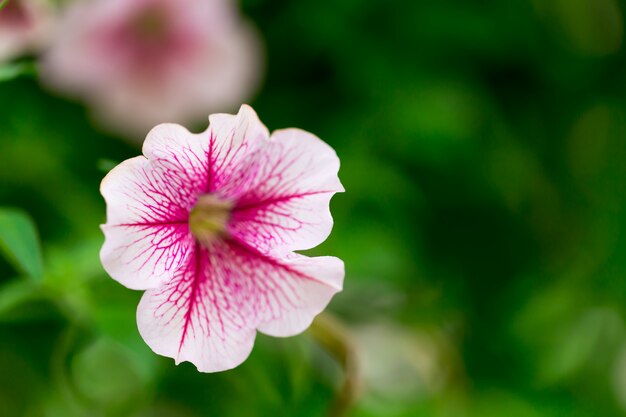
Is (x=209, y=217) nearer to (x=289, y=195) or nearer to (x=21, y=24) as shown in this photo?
(x=289, y=195)

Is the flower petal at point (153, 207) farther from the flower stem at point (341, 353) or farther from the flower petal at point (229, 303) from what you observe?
the flower stem at point (341, 353)

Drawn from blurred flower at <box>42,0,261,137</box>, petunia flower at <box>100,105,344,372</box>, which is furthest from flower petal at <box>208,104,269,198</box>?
blurred flower at <box>42,0,261,137</box>

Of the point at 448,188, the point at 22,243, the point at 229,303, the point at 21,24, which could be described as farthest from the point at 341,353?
the point at 448,188

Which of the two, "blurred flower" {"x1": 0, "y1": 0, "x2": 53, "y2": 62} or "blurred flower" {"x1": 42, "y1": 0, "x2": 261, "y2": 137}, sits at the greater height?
"blurred flower" {"x1": 42, "y1": 0, "x2": 261, "y2": 137}

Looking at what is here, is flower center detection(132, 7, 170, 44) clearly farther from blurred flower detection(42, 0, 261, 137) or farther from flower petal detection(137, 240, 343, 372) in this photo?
flower petal detection(137, 240, 343, 372)

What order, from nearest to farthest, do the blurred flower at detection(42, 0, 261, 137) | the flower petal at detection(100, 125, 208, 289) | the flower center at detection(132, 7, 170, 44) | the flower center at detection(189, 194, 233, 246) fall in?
the flower petal at detection(100, 125, 208, 289) < the flower center at detection(189, 194, 233, 246) < the blurred flower at detection(42, 0, 261, 137) < the flower center at detection(132, 7, 170, 44)

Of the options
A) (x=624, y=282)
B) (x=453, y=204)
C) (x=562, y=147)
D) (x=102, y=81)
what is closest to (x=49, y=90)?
(x=102, y=81)

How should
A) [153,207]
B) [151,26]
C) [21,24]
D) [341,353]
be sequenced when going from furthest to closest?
[151,26], [21,24], [341,353], [153,207]
